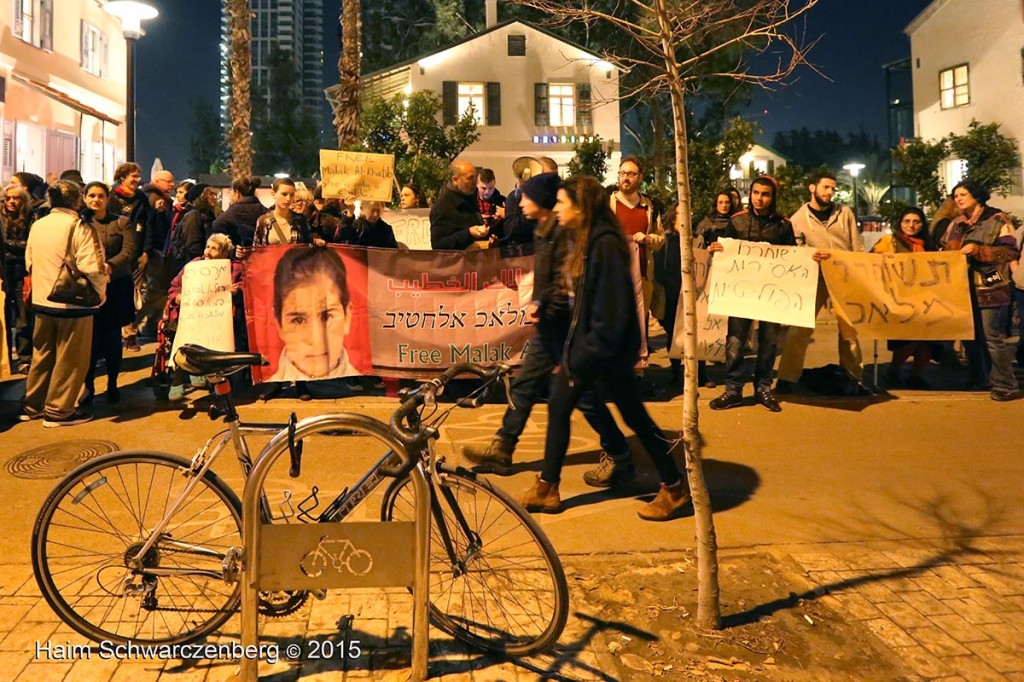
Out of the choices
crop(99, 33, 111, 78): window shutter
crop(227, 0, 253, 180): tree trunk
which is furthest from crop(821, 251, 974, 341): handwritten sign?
crop(99, 33, 111, 78): window shutter

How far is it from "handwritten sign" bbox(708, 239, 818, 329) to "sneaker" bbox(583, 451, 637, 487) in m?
2.77

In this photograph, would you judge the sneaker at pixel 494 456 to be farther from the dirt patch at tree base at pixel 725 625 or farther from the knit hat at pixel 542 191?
the knit hat at pixel 542 191

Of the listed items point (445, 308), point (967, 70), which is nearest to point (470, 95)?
point (967, 70)

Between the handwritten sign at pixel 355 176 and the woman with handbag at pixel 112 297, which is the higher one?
the handwritten sign at pixel 355 176

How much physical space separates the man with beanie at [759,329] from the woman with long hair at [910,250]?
1604 mm

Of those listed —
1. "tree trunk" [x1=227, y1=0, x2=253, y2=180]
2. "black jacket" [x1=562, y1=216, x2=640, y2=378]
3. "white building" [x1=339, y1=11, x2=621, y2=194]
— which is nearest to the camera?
"black jacket" [x1=562, y1=216, x2=640, y2=378]

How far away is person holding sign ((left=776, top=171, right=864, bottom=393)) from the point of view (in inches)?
353

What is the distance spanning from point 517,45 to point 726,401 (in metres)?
32.7

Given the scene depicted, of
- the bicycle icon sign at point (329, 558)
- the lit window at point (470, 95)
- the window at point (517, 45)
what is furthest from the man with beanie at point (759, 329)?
the window at point (517, 45)

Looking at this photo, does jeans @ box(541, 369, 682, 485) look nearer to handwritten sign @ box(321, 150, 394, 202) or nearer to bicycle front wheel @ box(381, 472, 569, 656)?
bicycle front wheel @ box(381, 472, 569, 656)

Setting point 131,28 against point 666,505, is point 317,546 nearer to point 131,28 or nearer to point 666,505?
point 666,505

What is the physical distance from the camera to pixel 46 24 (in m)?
25.1

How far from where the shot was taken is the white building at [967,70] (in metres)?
32.4

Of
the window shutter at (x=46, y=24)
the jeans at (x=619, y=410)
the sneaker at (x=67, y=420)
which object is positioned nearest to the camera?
the jeans at (x=619, y=410)
